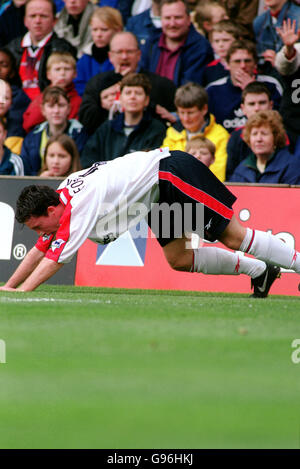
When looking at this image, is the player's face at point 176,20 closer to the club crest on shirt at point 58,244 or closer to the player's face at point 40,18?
the player's face at point 40,18

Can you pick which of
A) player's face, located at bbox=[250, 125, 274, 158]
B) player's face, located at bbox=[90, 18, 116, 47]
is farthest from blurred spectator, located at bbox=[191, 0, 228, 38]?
player's face, located at bbox=[250, 125, 274, 158]

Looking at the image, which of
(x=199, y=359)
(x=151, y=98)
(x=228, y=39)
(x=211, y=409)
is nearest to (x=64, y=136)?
(x=151, y=98)

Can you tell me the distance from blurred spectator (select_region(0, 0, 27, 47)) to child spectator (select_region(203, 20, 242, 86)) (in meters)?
3.72

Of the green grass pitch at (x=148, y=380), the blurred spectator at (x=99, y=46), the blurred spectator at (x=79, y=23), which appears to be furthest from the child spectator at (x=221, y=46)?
the green grass pitch at (x=148, y=380)

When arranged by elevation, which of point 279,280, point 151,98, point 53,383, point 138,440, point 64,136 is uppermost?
point 151,98

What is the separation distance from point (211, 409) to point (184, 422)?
0.20 meters

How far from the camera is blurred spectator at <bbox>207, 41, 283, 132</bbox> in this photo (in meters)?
10.2

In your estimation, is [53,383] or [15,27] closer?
[53,383]

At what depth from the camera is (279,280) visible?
8352mm

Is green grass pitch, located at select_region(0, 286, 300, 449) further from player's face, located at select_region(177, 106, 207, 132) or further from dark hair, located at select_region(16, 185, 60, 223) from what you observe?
player's face, located at select_region(177, 106, 207, 132)

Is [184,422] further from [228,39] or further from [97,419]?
[228,39]

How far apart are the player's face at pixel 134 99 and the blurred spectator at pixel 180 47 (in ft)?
2.97

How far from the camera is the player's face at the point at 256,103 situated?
9.85 metres

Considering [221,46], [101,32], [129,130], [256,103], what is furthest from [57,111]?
[256,103]
